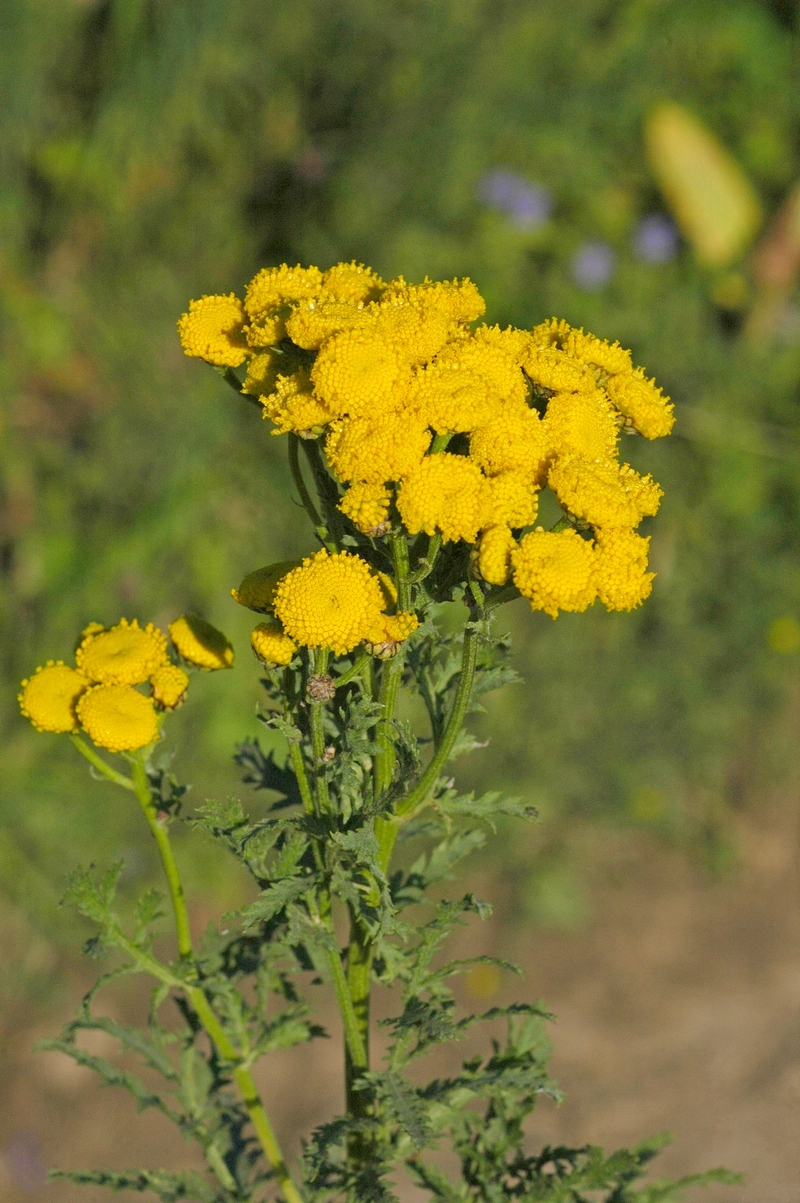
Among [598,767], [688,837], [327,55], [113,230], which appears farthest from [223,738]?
[327,55]

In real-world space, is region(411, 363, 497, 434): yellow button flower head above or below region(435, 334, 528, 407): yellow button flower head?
below

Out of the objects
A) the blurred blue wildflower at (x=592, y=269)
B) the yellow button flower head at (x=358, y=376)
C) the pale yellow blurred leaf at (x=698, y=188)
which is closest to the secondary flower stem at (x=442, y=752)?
the yellow button flower head at (x=358, y=376)

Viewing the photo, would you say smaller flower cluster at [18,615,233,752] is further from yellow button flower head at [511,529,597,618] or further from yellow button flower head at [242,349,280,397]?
yellow button flower head at [511,529,597,618]

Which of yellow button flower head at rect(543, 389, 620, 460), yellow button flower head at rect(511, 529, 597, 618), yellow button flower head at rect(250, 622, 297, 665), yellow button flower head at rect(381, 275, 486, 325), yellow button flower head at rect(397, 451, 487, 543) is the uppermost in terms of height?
yellow button flower head at rect(381, 275, 486, 325)

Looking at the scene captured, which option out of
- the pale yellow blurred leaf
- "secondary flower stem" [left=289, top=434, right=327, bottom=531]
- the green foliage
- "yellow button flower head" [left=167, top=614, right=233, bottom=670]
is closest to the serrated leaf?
the green foliage

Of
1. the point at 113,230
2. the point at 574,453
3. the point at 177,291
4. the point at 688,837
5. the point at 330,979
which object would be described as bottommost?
the point at 330,979

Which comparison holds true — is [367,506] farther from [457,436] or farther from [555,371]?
[555,371]

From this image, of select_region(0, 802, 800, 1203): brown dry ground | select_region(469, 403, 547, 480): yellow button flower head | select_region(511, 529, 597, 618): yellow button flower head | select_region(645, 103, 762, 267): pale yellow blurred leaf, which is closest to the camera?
select_region(511, 529, 597, 618): yellow button flower head

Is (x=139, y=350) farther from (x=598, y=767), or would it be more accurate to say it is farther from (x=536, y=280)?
(x=598, y=767)
